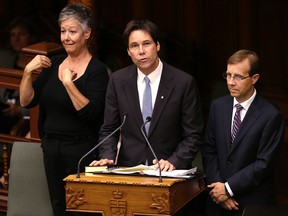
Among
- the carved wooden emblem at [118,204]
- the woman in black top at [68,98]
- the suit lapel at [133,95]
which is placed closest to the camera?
the carved wooden emblem at [118,204]

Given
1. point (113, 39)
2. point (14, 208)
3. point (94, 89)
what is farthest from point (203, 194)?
Result: point (113, 39)

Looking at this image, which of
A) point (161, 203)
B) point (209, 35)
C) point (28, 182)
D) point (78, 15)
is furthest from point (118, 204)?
point (209, 35)

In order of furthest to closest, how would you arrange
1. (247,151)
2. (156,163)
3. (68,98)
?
1. (68,98)
2. (247,151)
3. (156,163)

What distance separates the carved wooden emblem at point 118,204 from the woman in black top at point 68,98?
0.81m

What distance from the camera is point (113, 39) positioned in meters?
11.0

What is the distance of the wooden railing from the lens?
24.3 ft

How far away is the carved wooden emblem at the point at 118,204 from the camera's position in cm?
585

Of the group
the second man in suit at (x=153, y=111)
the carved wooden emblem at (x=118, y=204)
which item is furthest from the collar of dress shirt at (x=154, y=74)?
the carved wooden emblem at (x=118, y=204)

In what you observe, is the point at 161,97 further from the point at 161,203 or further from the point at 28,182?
the point at 28,182

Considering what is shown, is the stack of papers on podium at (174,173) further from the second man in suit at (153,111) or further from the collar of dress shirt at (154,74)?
the collar of dress shirt at (154,74)

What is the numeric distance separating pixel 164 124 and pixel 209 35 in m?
4.01

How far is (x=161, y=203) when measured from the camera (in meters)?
5.77

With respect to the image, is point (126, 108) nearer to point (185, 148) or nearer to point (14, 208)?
point (185, 148)

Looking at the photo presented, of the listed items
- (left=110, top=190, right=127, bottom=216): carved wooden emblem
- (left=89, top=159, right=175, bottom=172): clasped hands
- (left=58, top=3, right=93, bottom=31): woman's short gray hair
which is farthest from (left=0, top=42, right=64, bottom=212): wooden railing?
(left=110, top=190, right=127, bottom=216): carved wooden emblem
